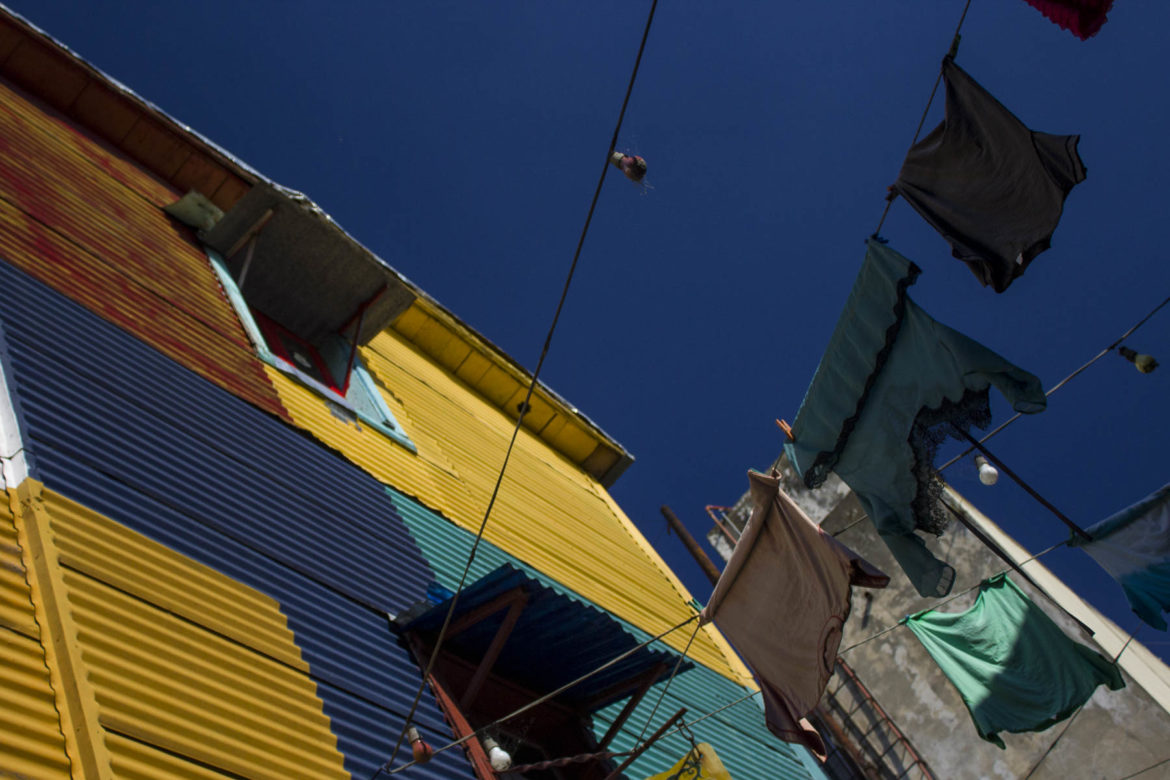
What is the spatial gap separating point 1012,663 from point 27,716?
24.0 ft

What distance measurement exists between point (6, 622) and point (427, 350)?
9438mm

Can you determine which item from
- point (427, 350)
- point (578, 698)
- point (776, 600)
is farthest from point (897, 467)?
point (427, 350)

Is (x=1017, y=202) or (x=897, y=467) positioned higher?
(x=1017, y=202)

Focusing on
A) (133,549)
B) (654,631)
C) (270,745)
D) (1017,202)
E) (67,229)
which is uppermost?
(1017,202)

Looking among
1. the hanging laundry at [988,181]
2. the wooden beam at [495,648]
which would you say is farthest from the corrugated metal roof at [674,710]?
the hanging laundry at [988,181]

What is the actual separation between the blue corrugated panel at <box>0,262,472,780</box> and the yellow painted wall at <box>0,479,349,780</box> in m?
0.14

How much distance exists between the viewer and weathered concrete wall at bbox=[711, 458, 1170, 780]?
10031mm

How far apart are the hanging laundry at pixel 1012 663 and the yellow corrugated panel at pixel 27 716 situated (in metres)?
6.95

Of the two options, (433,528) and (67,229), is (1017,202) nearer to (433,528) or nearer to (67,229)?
(433,528)

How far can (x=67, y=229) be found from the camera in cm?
623

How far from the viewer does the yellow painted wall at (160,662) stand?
2.83 m

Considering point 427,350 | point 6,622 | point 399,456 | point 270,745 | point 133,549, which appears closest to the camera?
point 6,622

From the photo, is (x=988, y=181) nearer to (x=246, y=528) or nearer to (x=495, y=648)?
(x=495, y=648)

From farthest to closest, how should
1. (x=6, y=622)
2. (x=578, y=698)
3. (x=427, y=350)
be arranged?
(x=427, y=350) → (x=578, y=698) → (x=6, y=622)
